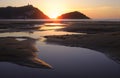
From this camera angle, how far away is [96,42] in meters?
25.3

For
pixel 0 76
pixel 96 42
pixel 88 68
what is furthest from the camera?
pixel 96 42

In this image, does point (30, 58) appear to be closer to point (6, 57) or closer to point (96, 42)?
point (6, 57)

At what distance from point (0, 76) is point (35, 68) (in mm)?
2462

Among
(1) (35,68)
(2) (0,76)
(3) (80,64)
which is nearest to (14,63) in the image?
(1) (35,68)

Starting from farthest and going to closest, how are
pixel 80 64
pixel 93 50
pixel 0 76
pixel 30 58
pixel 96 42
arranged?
pixel 96 42, pixel 93 50, pixel 30 58, pixel 80 64, pixel 0 76

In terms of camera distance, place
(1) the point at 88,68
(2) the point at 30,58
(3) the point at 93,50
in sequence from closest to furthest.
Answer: (1) the point at 88,68 → (2) the point at 30,58 → (3) the point at 93,50

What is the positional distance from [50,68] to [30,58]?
136 inches

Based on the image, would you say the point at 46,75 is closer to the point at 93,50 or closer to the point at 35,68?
the point at 35,68

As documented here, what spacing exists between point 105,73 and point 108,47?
930 cm

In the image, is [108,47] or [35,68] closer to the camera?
[35,68]

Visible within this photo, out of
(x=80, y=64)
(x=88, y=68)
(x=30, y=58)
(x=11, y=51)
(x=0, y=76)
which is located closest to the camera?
(x=0, y=76)

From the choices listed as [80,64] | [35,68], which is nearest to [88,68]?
[80,64]

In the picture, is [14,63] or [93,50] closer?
[14,63]

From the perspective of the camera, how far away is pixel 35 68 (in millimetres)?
14117
